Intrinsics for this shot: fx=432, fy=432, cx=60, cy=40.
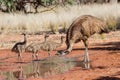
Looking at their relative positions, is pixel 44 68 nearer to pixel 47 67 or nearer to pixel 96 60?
pixel 47 67

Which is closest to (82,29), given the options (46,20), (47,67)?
(47,67)

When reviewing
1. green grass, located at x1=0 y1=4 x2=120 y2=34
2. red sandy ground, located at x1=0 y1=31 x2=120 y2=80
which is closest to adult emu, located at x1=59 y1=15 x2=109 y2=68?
red sandy ground, located at x1=0 y1=31 x2=120 y2=80

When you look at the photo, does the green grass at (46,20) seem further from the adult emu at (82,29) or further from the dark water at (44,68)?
the adult emu at (82,29)

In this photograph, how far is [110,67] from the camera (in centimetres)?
1227

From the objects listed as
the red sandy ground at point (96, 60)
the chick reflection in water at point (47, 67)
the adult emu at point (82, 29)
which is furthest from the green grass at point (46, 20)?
the adult emu at point (82, 29)

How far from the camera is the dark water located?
1233 centimetres

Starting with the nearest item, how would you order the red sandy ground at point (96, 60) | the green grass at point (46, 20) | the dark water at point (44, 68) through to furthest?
the red sandy ground at point (96, 60), the dark water at point (44, 68), the green grass at point (46, 20)

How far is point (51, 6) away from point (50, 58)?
2398cm

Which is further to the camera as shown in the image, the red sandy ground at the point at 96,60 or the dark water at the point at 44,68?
the dark water at the point at 44,68

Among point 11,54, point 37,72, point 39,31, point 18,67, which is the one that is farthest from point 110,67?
point 39,31

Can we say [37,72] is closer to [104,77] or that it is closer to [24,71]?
[24,71]

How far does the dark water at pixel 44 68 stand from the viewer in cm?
1233

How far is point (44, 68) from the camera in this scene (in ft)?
43.5

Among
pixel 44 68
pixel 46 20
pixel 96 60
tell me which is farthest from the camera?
pixel 46 20
